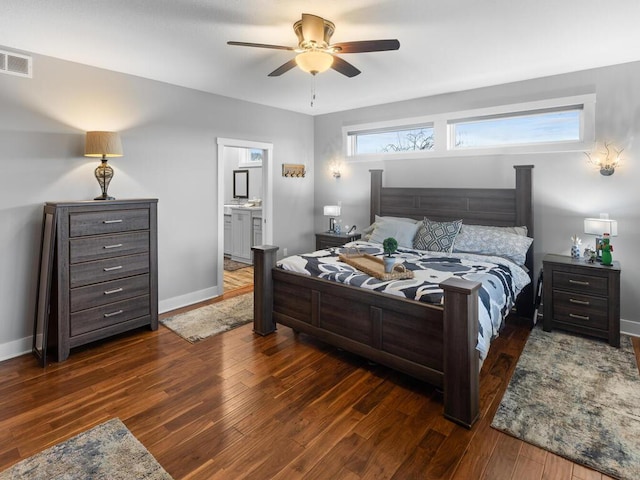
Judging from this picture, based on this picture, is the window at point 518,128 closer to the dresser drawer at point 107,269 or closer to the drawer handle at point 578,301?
the drawer handle at point 578,301

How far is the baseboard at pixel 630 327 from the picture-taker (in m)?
3.67

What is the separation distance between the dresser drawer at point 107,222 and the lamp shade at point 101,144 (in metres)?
0.56

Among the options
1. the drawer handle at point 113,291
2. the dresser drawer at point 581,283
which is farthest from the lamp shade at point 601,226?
the drawer handle at point 113,291

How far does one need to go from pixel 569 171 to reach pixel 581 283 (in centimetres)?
123

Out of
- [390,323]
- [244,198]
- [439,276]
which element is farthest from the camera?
[244,198]

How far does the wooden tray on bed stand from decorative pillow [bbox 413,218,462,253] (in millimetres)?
866

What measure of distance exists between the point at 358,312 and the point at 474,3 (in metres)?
2.34

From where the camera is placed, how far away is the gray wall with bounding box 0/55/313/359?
10.7 ft

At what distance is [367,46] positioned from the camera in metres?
2.50

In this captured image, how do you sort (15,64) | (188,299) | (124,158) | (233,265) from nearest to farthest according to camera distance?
(15,64), (124,158), (188,299), (233,265)

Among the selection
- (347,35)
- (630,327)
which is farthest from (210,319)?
(630,327)

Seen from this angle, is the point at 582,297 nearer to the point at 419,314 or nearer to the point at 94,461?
the point at 419,314

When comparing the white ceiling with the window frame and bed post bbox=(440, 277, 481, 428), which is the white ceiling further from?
bed post bbox=(440, 277, 481, 428)

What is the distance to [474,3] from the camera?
246 cm
